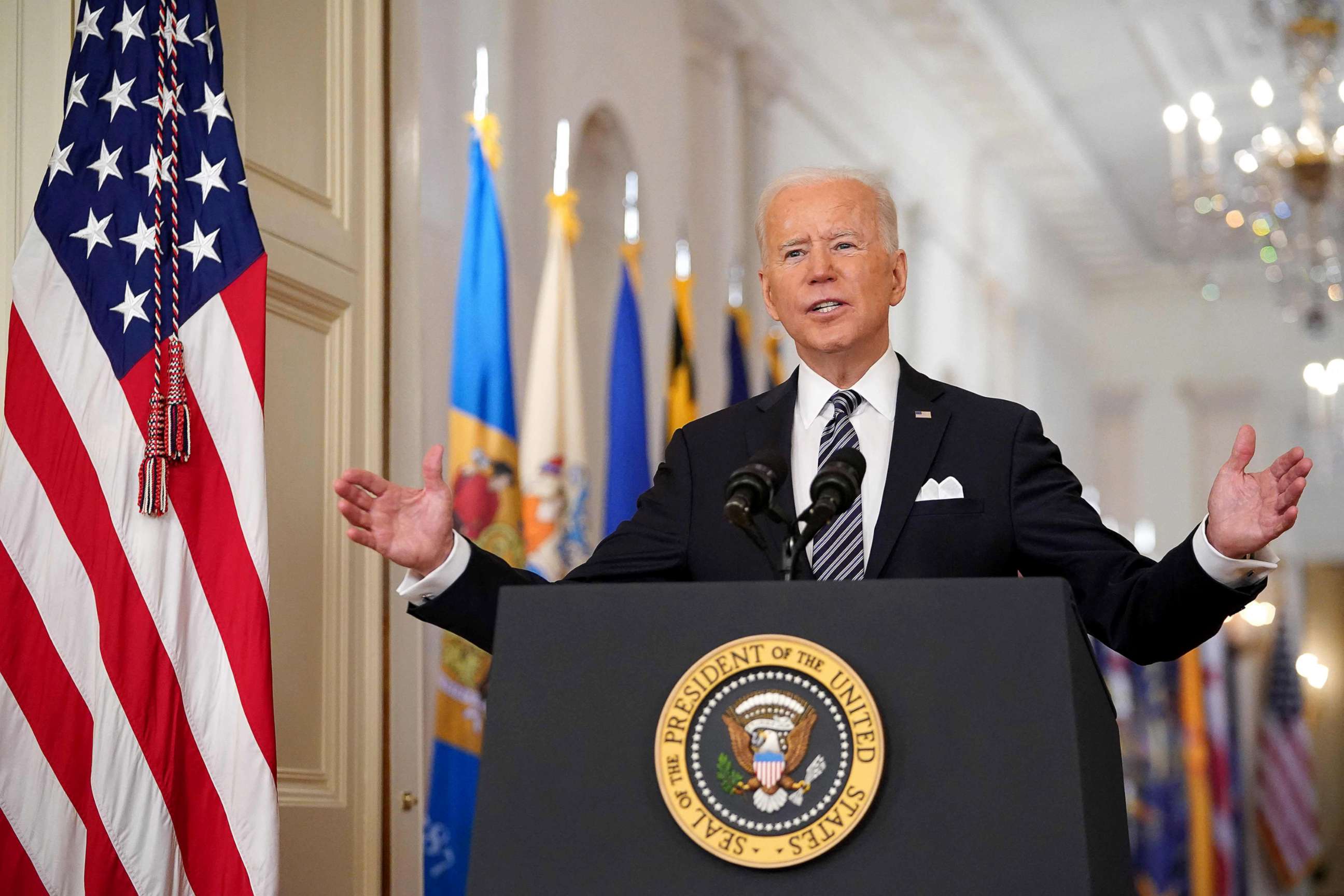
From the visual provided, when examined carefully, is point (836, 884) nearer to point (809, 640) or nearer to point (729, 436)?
point (809, 640)

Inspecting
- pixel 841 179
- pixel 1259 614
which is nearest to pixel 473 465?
pixel 841 179

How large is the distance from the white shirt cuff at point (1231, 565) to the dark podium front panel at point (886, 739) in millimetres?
347

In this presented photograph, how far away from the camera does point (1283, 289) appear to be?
410 inches

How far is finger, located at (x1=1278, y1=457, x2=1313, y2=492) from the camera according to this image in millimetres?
1934

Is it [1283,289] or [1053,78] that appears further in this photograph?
[1053,78]

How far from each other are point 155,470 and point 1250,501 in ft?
6.12

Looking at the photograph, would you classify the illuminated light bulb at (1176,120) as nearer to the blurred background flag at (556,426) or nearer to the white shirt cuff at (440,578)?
the blurred background flag at (556,426)

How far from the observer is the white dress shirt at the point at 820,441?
2.12 metres

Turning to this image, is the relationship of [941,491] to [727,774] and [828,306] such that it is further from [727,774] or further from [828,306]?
[727,774]

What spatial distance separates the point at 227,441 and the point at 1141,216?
1316 cm

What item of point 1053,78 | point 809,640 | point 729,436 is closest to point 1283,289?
point 1053,78

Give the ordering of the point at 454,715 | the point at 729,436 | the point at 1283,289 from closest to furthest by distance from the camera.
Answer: the point at 729,436, the point at 454,715, the point at 1283,289

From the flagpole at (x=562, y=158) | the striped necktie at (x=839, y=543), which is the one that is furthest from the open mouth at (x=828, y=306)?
the flagpole at (x=562, y=158)

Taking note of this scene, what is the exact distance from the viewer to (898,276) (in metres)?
2.54
